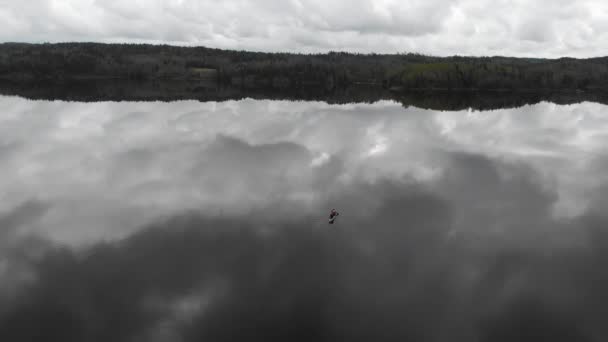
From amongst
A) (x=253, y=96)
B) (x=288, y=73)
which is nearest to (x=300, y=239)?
(x=253, y=96)

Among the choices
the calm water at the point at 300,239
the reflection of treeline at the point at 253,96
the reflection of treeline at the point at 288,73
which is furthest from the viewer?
the reflection of treeline at the point at 288,73

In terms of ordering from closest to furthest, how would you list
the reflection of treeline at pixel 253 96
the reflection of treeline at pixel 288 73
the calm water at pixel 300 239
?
the calm water at pixel 300 239 < the reflection of treeline at pixel 253 96 < the reflection of treeline at pixel 288 73

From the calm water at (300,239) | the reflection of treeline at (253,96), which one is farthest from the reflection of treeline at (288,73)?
the calm water at (300,239)

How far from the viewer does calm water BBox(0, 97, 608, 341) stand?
1622 cm

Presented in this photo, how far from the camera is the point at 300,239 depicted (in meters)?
22.9

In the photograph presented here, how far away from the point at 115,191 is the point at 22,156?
55.2 feet

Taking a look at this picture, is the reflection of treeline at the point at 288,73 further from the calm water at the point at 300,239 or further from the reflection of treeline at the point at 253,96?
the calm water at the point at 300,239

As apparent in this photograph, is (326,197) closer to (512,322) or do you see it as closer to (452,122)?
(512,322)

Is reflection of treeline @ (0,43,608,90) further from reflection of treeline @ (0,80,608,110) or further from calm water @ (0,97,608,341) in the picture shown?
calm water @ (0,97,608,341)

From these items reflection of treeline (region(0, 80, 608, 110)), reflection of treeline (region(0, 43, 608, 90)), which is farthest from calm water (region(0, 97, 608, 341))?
reflection of treeline (region(0, 43, 608, 90))

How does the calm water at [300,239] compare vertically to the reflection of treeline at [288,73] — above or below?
below

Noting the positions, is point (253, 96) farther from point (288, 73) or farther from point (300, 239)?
point (300, 239)

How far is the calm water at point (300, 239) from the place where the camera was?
53.2 ft

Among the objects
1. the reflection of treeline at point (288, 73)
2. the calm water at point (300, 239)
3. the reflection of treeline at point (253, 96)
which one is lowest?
the calm water at point (300, 239)
